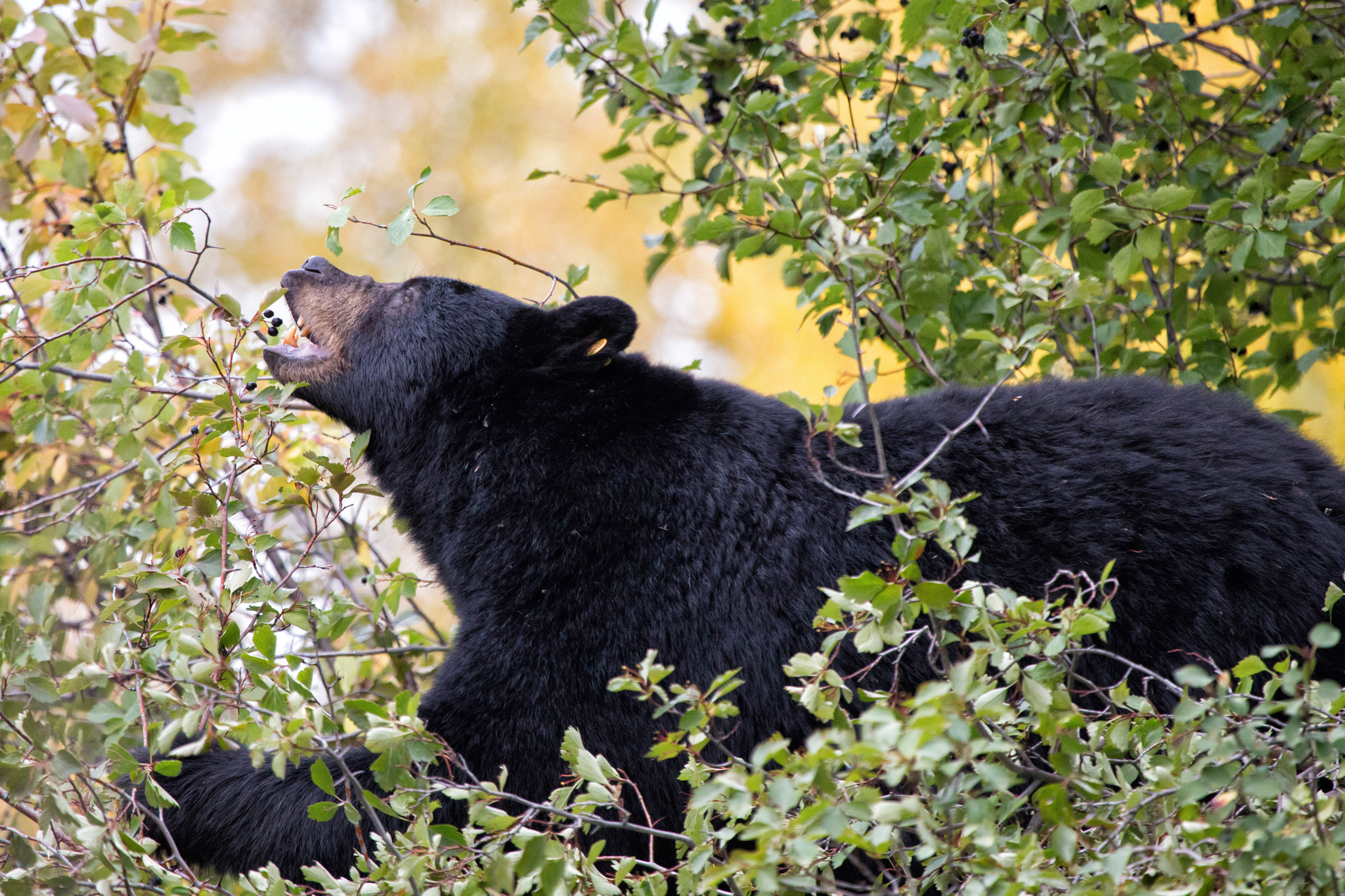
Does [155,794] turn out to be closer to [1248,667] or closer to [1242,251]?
[1248,667]

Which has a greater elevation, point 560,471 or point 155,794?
point 560,471

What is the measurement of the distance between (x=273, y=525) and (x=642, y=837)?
1.89 metres

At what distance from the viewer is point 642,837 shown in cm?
268

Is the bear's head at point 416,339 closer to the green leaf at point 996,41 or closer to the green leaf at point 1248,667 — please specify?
the green leaf at point 996,41

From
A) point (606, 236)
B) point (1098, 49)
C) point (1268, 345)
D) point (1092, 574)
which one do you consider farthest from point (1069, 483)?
point (606, 236)

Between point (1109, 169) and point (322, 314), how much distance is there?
238 cm

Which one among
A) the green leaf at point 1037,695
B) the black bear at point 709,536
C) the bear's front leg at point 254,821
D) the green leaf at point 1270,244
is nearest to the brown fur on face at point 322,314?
the black bear at point 709,536

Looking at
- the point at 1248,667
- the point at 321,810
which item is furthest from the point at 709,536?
the point at 1248,667

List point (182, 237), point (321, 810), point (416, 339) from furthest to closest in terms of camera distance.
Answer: point (416, 339) < point (182, 237) < point (321, 810)

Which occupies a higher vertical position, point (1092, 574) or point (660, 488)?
point (660, 488)

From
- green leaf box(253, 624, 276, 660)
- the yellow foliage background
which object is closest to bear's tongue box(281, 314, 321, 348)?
green leaf box(253, 624, 276, 660)

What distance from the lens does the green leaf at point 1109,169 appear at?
9.17 feet

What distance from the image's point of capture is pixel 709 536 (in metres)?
2.82

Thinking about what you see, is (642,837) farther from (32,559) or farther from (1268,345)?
(1268,345)
